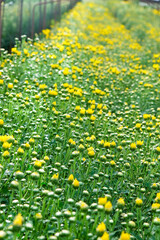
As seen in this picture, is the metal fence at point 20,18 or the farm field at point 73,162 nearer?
the farm field at point 73,162

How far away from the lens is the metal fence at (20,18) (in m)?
6.30

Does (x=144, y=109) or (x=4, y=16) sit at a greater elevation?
(x=4, y=16)

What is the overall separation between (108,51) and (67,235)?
775 cm

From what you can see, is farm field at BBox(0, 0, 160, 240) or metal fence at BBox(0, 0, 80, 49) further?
metal fence at BBox(0, 0, 80, 49)

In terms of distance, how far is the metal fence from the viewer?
6.30m

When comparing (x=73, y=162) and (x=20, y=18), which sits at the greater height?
(x=20, y=18)

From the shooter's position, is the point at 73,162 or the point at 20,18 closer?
the point at 73,162

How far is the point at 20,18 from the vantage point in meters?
7.38

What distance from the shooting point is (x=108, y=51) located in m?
9.08

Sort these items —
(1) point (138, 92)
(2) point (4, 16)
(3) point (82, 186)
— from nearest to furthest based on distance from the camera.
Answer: (3) point (82, 186), (1) point (138, 92), (2) point (4, 16)

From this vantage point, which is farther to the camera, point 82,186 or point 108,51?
point 108,51

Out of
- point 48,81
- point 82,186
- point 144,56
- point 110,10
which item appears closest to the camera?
point 82,186

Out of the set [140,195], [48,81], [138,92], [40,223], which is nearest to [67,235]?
[40,223]

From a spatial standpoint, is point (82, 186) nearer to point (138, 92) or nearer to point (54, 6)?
point (138, 92)
